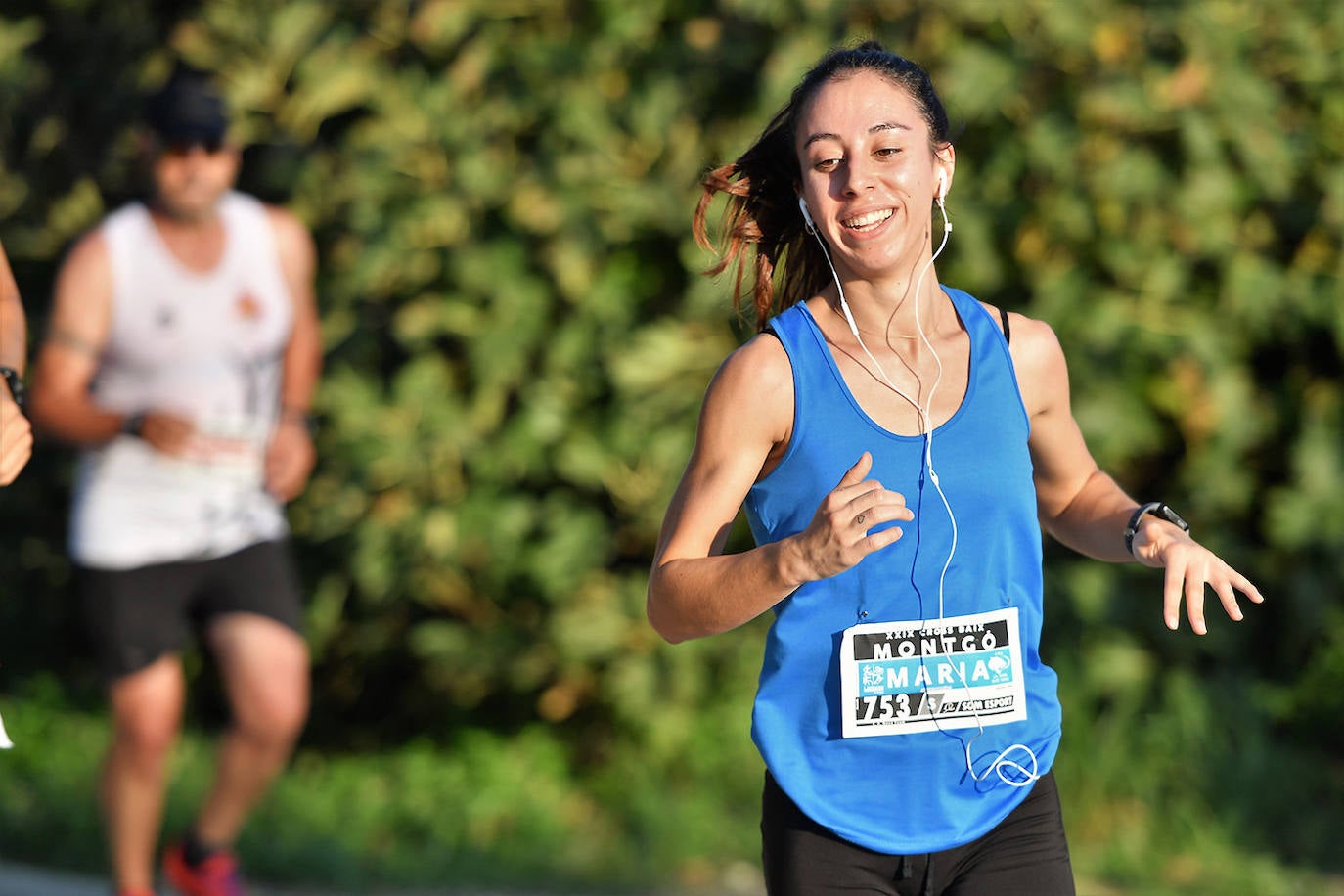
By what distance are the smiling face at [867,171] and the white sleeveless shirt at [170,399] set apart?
2378mm

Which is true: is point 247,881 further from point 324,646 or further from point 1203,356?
point 1203,356

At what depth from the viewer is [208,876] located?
4422 millimetres

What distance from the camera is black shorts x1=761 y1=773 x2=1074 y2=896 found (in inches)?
97.2


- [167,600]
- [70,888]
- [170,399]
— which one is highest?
[170,399]

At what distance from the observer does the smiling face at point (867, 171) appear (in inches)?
97.7

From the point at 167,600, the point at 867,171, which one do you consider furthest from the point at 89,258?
the point at 867,171

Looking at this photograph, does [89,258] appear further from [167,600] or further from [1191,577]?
[1191,577]

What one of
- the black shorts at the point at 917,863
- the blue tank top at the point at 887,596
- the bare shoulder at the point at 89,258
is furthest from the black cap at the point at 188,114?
the black shorts at the point at 917,863

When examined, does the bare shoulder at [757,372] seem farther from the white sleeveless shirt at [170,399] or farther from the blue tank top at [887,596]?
the white sleeveless shirt at [170,399]

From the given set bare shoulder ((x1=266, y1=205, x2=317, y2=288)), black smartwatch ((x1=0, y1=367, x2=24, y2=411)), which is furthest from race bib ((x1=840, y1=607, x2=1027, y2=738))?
bare shoulder ((x1=266, y1=205, x2=317, y2=288))

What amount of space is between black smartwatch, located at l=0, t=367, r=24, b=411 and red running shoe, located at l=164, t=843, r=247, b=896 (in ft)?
6.44

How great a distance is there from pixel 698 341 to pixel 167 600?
1704 mm

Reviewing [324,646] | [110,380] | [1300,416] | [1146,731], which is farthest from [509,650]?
[1300,416]

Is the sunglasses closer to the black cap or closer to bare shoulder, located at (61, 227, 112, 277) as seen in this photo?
the black cap
